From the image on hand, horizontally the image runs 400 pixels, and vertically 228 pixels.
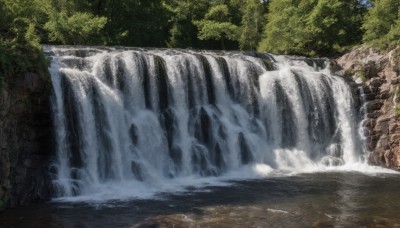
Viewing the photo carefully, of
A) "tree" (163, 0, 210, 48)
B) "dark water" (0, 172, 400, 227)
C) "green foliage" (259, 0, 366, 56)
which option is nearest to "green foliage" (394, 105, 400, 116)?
"dark water" (0, 172, 400, 227)

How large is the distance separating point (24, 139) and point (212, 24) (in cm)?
2853

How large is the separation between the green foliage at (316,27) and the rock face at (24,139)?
74.4 feet

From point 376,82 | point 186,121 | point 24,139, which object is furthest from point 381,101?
point 24,139

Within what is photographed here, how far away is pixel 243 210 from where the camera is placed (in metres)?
14.1

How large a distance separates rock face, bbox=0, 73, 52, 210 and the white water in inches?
22.1

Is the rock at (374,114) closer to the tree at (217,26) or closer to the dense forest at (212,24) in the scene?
the dense forest at (212,24)

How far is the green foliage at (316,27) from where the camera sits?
3394cm

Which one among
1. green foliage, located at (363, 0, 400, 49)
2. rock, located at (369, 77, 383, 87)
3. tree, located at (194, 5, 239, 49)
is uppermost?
tree, located at (194, 5, 239, 49)

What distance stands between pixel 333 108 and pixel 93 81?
1250cm

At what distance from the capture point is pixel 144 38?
38906 mm

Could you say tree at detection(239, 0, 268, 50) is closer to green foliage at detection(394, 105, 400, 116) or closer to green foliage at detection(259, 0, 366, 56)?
green foliage at detection(259, 0, 366, 56)

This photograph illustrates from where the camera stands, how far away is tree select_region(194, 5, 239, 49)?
42.0 m

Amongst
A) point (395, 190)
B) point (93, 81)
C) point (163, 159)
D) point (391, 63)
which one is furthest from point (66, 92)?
point (391, 63)

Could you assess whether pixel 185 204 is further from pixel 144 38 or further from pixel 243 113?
pixel 144 38
